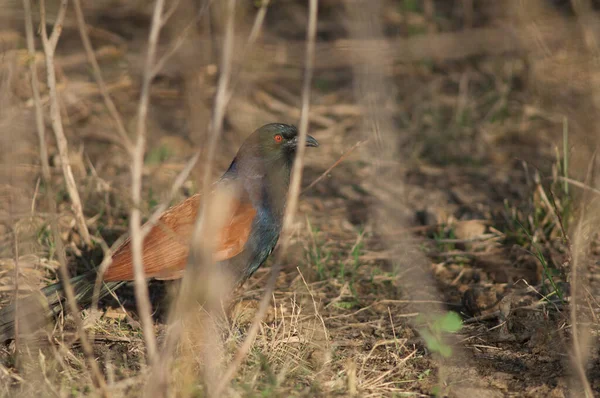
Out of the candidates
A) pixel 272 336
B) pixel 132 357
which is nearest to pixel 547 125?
pixel 272 336

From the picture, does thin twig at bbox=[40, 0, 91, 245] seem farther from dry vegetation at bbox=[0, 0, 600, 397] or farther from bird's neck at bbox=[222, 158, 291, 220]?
bird's neck at bbox=[222, 158, 291, 220]

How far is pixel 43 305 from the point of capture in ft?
11.8

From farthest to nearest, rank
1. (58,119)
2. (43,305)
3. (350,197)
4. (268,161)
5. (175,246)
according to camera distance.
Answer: (350,197) < (268,161) < (58,119) < (175,246) < (43,305)

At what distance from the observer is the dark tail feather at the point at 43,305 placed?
3.53 metres

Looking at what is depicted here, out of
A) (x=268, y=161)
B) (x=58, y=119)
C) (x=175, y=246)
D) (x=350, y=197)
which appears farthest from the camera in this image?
(x=350, y=197)

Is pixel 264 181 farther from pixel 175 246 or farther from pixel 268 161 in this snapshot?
pixel 175 246

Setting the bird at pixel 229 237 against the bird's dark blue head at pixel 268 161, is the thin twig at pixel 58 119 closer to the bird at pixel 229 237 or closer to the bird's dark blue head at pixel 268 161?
the bird at pixel 229 237

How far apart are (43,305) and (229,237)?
1.00 m

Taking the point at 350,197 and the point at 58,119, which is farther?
the point at 350,197

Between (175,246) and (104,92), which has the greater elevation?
(104,92)

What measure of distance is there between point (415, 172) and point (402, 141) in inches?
20.6

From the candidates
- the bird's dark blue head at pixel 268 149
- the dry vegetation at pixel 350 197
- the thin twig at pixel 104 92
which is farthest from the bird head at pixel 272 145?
the thin twig at pixel 104 92

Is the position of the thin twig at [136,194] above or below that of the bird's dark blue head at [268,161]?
above

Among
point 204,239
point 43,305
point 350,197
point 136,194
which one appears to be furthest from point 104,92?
point 350,197
